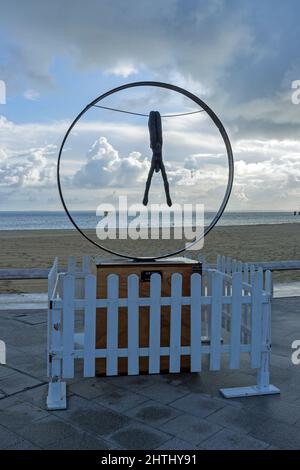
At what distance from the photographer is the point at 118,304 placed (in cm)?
419

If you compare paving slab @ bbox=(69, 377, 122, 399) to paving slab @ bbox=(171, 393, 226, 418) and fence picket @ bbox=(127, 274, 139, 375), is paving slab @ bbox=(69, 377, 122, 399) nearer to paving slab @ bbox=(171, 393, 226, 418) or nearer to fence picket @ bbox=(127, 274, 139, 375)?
fence picket @ bbox=(127, 274, 139, 375)

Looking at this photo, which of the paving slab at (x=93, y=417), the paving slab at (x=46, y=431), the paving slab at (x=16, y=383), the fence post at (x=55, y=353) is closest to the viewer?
the paving slab at (x=46, y=431)

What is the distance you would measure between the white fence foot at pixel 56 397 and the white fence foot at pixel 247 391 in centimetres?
146

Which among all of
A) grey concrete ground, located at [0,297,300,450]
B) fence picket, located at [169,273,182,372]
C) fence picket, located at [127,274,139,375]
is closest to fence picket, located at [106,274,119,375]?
fence picket, located at [127,274,139,375]

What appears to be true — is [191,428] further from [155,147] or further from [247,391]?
[155,147]

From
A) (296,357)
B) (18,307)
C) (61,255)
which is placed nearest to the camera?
(296,357)

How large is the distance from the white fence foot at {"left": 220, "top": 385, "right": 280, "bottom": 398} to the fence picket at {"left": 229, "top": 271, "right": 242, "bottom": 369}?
0.22 meters

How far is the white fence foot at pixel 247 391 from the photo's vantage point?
13.6 ft

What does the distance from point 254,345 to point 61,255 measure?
17.6 m

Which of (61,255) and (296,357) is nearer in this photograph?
(296,357)

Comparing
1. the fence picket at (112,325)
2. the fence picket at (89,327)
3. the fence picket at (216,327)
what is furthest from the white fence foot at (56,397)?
the fence picket at (216,327)

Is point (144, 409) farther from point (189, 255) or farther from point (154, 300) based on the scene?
point (189, 255)

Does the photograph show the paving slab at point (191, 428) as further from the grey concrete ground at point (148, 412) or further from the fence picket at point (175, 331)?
the fence picket at point (175, 331)
